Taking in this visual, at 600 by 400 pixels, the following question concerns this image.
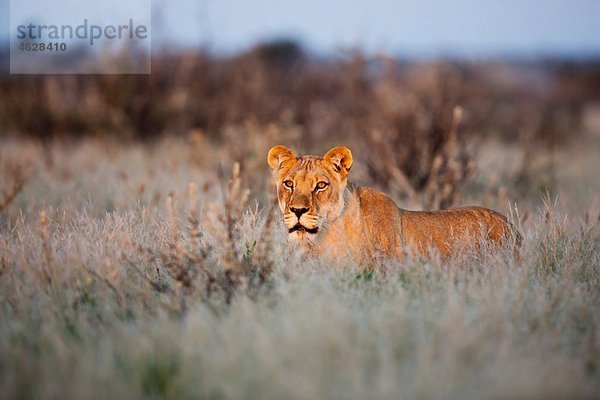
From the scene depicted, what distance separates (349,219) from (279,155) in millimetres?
755

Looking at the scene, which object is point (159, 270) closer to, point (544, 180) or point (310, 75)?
point (544, 180)

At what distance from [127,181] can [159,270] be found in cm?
402

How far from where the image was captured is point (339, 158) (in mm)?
5160

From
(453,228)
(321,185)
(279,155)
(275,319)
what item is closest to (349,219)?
(321,185)

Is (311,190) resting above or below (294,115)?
below

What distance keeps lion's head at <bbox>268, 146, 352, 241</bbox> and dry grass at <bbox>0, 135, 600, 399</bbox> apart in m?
0.24

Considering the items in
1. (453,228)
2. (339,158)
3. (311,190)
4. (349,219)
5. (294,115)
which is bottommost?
(453,228)

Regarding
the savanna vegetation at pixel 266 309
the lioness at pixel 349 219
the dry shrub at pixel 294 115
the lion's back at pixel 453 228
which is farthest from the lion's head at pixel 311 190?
the dry shrub at pixel 294 115

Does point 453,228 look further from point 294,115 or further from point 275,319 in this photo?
point 294,115

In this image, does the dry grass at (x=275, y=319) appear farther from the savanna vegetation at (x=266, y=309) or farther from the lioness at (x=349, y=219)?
the lioness at (x=349, y=219)

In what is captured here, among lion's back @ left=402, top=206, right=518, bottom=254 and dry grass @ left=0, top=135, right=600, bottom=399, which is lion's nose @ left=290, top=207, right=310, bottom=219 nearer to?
dry grass @ left=0, top=135, right=600, bottom=399

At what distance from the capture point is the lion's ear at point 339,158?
514 centimetres

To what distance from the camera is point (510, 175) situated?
10812 millimetres

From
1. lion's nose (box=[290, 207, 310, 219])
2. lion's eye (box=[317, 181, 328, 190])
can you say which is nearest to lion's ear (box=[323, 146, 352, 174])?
lion's eye (box=[317, 181, 328, 190])
